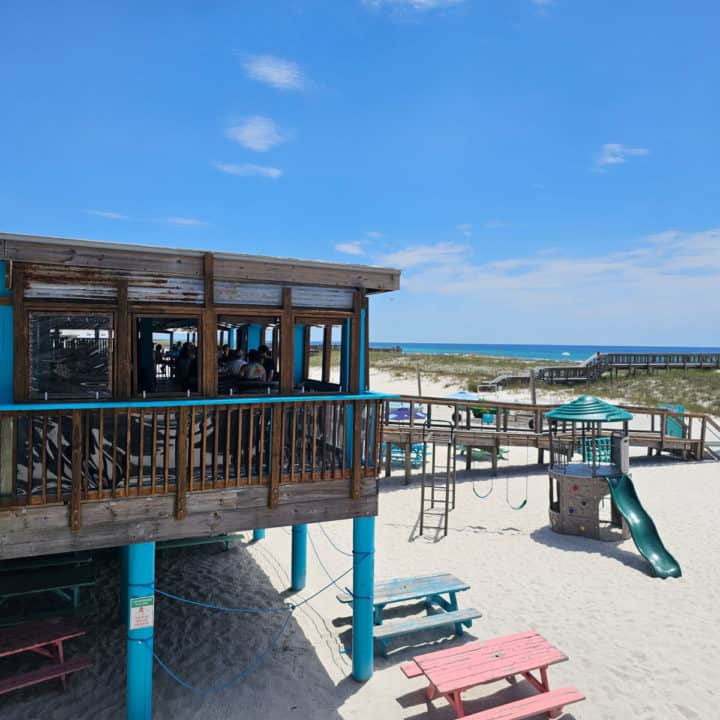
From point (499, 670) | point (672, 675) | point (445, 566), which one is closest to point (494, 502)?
point (445, 566)

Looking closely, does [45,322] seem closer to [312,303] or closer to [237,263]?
[237,263]

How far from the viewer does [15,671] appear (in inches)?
283

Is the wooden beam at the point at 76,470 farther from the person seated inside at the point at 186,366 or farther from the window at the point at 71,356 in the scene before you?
the person seated inside at the point at 186,366

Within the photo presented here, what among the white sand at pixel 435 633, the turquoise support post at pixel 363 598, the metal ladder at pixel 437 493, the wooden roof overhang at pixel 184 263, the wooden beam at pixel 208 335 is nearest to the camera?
the wooden roof overhang at pixel 184 263

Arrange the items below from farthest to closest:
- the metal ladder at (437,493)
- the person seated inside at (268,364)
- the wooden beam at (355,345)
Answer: the metal ladder at (437,493), the person seated inside at (268,364), the wooden beam at (355,345)

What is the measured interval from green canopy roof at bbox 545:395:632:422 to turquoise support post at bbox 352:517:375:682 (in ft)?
26.6

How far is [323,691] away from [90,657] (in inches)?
124

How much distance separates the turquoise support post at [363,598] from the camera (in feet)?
23.5

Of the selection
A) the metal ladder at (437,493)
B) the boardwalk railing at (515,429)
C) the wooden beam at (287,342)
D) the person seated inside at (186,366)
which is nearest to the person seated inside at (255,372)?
the person seated inside at (186,366)

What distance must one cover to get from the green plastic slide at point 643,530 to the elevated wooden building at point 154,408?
7.30m

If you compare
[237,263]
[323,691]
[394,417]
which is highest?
[237,263]

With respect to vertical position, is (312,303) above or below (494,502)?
above

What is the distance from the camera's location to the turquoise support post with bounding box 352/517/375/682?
282 inches

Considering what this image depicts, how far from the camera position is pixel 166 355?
12.2 m
